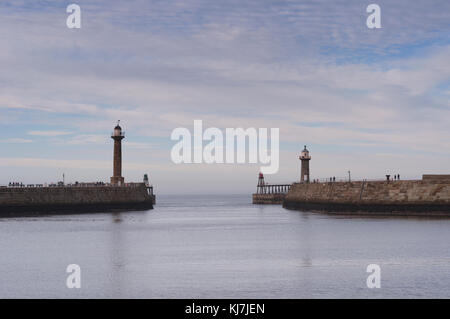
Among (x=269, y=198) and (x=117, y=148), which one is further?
(x=269, y=198)

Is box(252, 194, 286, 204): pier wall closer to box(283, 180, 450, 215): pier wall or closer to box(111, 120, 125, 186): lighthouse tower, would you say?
box(283, 180, 450, 215): pier wall

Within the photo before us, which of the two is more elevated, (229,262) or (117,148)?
(117,148)

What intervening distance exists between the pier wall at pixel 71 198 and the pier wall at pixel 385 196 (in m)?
25.0

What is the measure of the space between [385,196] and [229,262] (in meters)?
40.5

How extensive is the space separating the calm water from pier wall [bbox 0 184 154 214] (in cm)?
2285

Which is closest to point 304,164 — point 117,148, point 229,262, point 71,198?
point 117,148

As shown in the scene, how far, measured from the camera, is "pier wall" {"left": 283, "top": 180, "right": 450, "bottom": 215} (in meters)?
63.9

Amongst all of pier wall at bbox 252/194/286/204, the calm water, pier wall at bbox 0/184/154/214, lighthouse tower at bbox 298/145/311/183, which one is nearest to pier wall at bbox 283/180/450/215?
the calm water

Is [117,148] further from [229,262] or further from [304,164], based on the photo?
[229,262]

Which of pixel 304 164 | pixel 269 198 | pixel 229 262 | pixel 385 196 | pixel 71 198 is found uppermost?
pixel 304 164

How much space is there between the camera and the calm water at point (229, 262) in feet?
79.7

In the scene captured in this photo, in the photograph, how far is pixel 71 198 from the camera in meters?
80.6

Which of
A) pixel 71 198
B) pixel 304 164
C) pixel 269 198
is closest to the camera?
pixel 71 198
